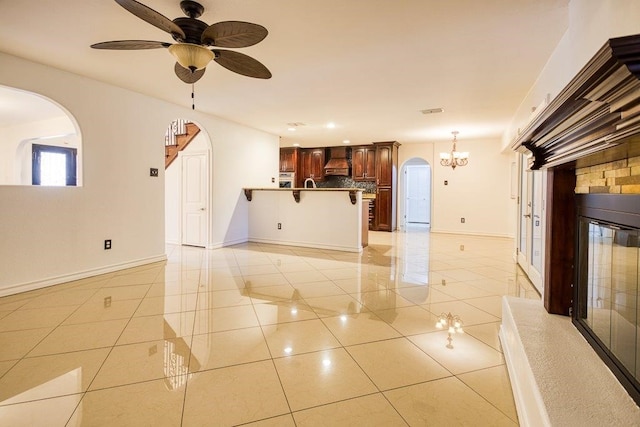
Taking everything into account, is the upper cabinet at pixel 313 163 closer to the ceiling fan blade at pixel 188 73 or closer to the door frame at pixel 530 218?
the door frame at pixel 530 218

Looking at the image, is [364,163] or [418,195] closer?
[364,163]

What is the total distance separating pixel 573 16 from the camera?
7.59ft

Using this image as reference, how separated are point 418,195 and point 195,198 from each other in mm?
8246

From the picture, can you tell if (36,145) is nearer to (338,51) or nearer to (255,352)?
(338,51)

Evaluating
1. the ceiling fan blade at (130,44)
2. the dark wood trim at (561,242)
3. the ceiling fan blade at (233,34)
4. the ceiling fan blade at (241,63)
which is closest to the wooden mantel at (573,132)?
the dark wood trim at (561,242)

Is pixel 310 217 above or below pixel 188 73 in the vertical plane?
below

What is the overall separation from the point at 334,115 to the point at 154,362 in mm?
4685

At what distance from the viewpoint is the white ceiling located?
2383mm

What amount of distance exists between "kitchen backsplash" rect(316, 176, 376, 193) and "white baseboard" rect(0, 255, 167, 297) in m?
5.77

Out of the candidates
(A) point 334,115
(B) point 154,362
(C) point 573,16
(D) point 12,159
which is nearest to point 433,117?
(A) point 334,115

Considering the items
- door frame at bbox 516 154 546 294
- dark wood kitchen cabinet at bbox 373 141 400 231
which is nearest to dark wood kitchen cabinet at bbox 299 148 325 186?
dark wood kitchen cabinet at bbox 373 141 400 231

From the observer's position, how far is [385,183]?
8445mm

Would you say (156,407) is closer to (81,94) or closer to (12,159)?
(81,94)

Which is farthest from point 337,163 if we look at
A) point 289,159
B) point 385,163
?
point 289,159
